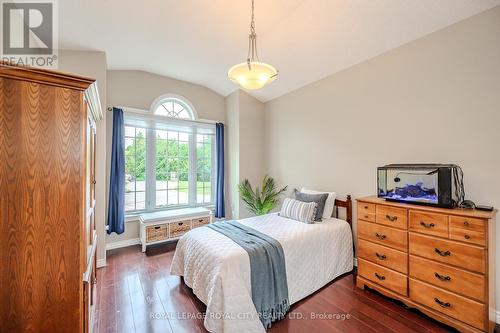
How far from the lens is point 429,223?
1.86m

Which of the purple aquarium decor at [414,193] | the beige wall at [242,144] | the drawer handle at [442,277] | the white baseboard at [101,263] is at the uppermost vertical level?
the beige wall at [242,144]

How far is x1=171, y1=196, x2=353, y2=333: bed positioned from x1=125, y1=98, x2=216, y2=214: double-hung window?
1.81 m

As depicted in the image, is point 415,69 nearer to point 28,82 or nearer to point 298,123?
point 298,123

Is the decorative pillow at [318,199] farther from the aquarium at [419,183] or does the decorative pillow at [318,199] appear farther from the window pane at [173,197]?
the window pane at [173,197]

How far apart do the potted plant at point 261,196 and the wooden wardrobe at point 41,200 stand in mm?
2951

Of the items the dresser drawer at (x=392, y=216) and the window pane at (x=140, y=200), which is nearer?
the dresser drawer at (x=392, y=216)

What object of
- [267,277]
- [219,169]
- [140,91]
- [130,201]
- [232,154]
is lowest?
[267,277]

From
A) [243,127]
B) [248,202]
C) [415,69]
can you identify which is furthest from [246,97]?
[415,69]

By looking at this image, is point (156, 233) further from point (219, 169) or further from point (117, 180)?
point (219, 169)

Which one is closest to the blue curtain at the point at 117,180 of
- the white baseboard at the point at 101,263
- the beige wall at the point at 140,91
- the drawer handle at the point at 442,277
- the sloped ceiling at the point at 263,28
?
the beige wall at the point at 140,91

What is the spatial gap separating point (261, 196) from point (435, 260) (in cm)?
278

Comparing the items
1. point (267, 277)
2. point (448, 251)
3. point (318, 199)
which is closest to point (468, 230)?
point (448, 251)

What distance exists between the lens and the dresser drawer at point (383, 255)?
2.03 meters

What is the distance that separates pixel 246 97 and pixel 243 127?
1.95 ft
